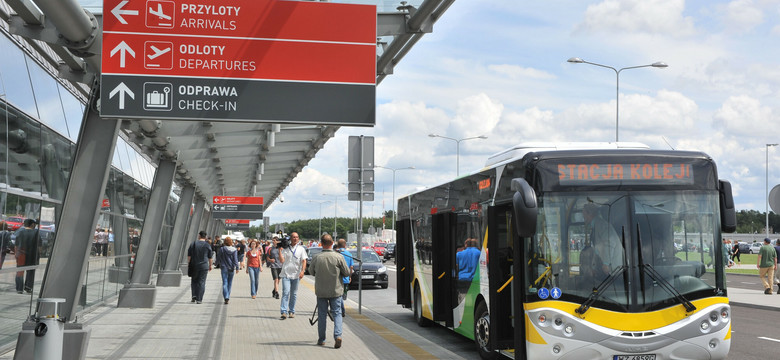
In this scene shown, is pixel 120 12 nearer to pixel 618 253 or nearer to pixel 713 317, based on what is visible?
pixel 618 253

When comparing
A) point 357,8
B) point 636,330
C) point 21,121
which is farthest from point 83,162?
point 636,330

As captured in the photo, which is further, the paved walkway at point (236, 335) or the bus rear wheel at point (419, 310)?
the bus rear wheel at point (419, 310)

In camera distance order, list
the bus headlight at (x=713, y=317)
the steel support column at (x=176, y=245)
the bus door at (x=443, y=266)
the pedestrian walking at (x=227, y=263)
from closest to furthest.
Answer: the bus headlight at (x=713, y=317) → the bus door at (x=443, y=266) → the pedestrian walking at (x=227, y=263) → the steel support column at (x=176, y=245)

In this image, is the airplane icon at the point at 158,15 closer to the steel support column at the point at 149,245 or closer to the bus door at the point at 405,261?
the bus door at the point at 405,261

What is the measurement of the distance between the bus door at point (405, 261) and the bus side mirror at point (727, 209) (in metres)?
7.72

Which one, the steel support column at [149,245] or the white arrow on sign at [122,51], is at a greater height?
the white arrow on sign at [122,51]

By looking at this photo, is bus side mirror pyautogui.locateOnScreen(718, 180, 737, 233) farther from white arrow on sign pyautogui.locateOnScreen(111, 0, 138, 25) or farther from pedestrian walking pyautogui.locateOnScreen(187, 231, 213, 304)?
pedestrian walking pyautogui.locateOnScreen(187, 231, 213, 304)

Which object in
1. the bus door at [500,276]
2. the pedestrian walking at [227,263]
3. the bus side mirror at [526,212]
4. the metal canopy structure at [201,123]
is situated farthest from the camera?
the pedestrian walking at [227,263]

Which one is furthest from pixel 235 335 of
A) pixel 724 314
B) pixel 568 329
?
pixel 724 314

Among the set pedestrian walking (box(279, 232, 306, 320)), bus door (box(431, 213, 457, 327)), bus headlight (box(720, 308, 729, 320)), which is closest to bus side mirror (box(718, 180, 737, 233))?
bus headlight (box(720, 308, 729, 320))

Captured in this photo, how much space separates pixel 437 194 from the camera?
14.2 meters

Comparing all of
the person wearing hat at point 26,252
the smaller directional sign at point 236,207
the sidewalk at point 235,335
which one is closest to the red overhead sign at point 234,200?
the smaller directional sign at point 236,207

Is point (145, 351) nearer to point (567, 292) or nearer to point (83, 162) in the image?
point (83, 162)

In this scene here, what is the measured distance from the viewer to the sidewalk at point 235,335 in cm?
1150
